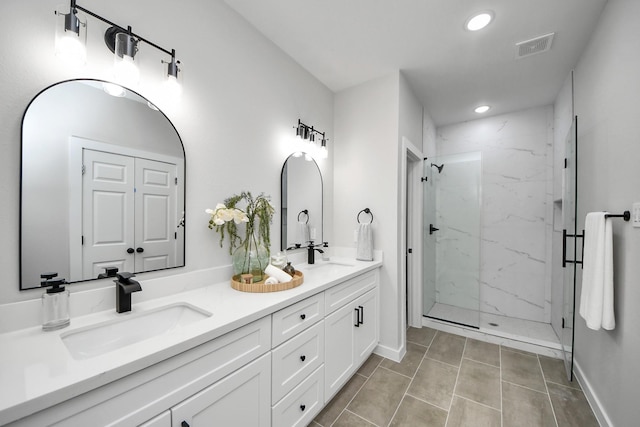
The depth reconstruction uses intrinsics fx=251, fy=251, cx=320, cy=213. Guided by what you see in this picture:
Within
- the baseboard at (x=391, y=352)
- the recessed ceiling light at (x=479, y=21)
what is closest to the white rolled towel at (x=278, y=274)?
the baseboard at (x=391, y=352)

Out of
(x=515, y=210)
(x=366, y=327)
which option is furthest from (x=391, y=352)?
(x=515, y=210)

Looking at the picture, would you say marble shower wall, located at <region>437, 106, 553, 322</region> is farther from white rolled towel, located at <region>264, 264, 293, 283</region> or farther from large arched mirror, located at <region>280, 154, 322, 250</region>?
white rolled towel, located at <region>264, 264, 293, 283</region>

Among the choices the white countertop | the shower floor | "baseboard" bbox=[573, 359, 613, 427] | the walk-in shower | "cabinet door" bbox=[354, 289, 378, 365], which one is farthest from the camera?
the walk-in shower

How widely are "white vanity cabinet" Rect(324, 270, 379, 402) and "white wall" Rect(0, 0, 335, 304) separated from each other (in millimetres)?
677

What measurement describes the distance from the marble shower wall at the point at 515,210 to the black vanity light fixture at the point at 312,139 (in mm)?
2388

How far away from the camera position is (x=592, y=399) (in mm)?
1700

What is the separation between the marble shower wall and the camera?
3.07 metres

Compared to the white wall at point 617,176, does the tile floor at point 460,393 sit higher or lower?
lower

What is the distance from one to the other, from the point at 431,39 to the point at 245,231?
2.01m

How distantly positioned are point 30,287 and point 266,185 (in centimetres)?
131


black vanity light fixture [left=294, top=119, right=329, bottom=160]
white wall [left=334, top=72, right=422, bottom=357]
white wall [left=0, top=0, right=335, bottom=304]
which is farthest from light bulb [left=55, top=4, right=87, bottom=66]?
white wall [left=334, top=72, right=422, bottom=357]

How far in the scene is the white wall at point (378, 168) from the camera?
2.32m

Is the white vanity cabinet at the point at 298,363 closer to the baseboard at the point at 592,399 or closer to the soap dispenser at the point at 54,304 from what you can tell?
the soap dispenser at the point at 54,304

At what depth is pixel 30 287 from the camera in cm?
95
